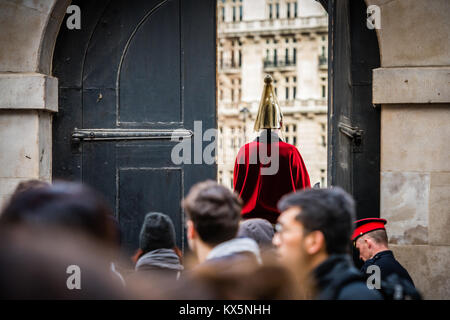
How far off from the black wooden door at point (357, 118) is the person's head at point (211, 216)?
253 centimetres

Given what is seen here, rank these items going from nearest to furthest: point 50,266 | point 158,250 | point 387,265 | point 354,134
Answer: point 50,266 → point 158,250 → point 387,265 → point 354,134

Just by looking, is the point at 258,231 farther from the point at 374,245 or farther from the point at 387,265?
the point at 374,245

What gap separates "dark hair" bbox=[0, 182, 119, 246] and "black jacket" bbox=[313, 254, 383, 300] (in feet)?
3.22

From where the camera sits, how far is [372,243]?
15.1 feet

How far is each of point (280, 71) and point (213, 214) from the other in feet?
166

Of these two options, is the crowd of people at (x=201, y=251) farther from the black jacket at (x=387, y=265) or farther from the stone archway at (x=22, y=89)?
the stone archway at (x=22, y=89)

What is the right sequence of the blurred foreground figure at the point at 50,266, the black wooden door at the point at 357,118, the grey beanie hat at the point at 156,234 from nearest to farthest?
the blurred foreground figure at the point at 50,266 < the grey beanie hat at the point at 156,234 < the black wooden door at the point at 357,118

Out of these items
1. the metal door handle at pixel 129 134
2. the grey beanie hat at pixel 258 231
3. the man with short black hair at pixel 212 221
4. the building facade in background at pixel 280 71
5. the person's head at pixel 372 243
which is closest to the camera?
the man with short black hair at pixel 212 221

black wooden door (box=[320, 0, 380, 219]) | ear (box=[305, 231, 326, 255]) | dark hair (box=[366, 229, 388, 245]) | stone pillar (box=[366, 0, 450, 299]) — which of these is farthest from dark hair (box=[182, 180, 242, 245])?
stone pillar (box=[366, 0, 450, 299])

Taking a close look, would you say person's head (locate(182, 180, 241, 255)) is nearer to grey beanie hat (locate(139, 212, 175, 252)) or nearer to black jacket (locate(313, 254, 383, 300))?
black jacket (locate(313, 254, 383, 300))

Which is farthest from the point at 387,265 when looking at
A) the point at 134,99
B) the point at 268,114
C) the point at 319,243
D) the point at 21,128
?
the point at 21,128

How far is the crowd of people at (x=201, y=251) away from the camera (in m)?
1.68

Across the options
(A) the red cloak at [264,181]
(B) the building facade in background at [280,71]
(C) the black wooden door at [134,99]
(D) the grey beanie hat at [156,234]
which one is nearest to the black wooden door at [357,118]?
(A) the red cloak at [264,181]

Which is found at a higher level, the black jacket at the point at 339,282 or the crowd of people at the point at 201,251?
the crowd of people at the point at 201,251
